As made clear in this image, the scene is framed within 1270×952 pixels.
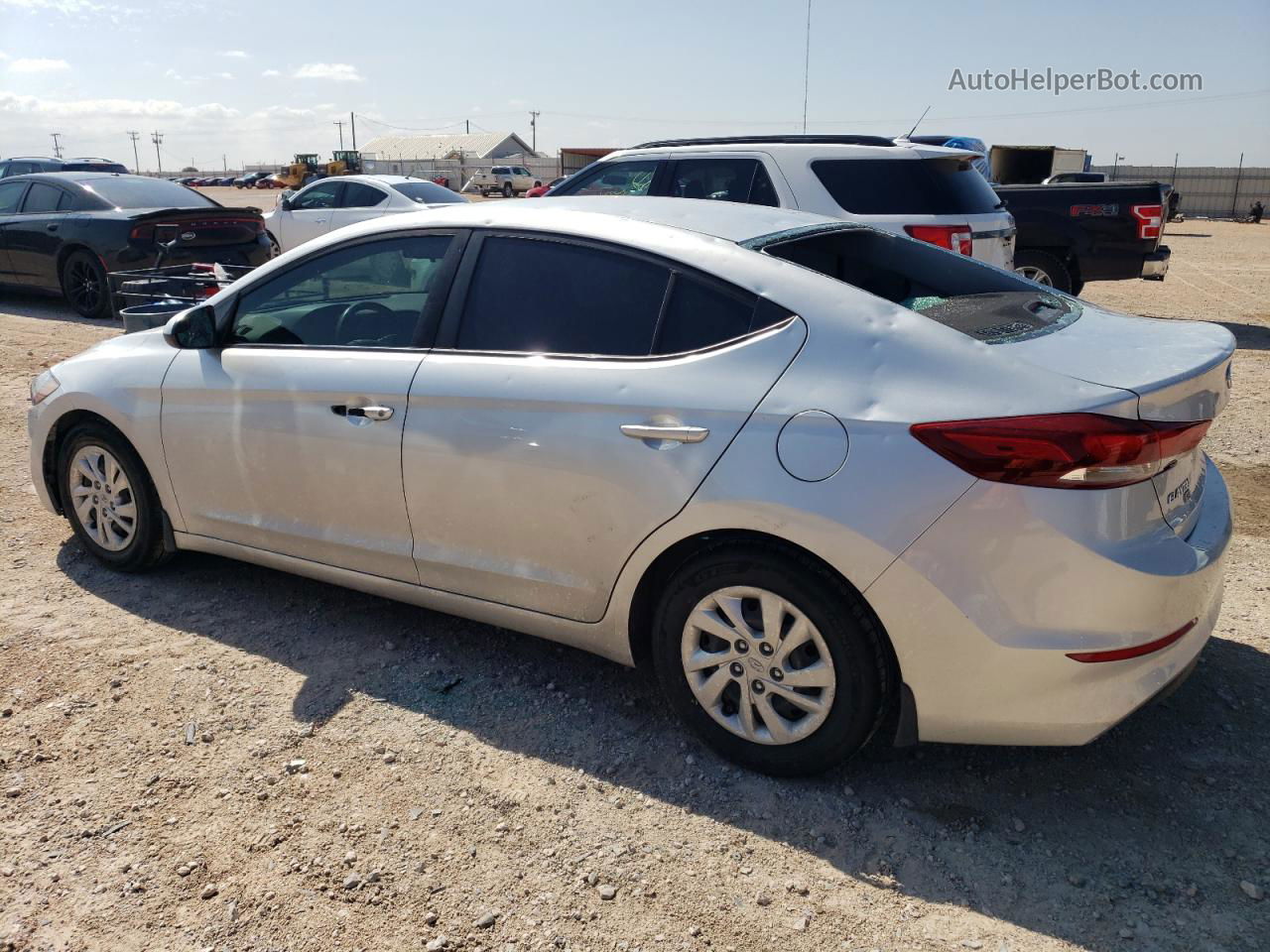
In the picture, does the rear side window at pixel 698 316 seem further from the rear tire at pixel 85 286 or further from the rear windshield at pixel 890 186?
the rear tire at pixel 85 286

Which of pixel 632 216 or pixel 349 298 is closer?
pixel 632 216

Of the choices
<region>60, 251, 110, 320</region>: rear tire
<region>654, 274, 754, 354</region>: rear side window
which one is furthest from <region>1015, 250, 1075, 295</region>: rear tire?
<region>60, 251, 110, 320</region>: rear tire

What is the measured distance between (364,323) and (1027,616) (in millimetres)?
2525

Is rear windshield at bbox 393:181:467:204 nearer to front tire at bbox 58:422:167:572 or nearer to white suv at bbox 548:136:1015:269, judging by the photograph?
white suv at bbox 548:136:1015:269

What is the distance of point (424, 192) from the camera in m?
13.2

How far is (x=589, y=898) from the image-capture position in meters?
2.55

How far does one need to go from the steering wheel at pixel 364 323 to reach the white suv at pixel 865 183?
418cm

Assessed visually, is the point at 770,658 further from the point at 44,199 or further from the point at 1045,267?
the point at 44,199

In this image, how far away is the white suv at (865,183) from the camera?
721 cm

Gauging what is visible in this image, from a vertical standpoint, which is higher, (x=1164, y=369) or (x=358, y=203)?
(x=358, y=203)

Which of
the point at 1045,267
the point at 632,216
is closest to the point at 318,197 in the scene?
the point at 1045,267

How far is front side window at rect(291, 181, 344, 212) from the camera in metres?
13.4

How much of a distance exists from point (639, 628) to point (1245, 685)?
2104mm

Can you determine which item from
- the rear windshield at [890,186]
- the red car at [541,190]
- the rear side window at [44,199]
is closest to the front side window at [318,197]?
the red car at [541,190]
